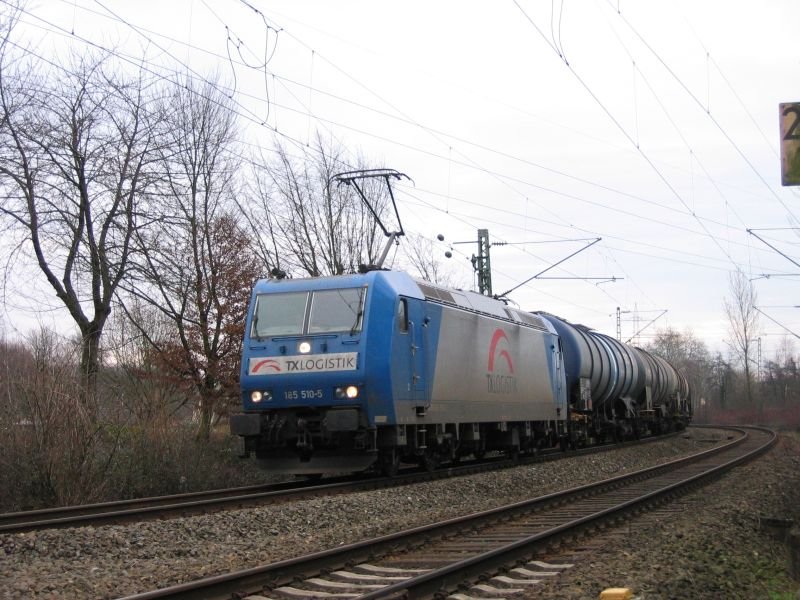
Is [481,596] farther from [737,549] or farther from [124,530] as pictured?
[124,530]

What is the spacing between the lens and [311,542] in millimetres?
10078

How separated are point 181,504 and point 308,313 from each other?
4564 millimetres

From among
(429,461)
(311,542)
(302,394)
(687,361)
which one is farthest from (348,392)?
(687,361)

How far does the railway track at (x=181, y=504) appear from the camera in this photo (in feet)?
33.7

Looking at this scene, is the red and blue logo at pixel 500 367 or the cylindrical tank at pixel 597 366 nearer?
the red and blue logo at pixel 500 367

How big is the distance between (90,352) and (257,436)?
189 inches

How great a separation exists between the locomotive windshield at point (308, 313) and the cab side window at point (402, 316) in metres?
0.68

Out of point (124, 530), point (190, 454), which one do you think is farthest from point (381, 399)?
point (124, 530)

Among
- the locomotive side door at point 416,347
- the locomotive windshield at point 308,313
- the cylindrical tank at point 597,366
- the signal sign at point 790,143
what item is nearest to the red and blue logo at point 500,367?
the locomotive side door at point 416,347

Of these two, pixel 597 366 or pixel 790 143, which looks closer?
pixel 790 143

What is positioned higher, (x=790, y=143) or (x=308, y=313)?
(x=790, y=143)

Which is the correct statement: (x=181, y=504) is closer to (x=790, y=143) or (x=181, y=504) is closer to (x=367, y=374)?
(x=367, y=374)

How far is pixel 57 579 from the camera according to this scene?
7574 millimetres

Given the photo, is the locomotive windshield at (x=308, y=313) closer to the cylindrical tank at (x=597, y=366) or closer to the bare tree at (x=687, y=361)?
the cylindrical tank at (x=597, y=366)
